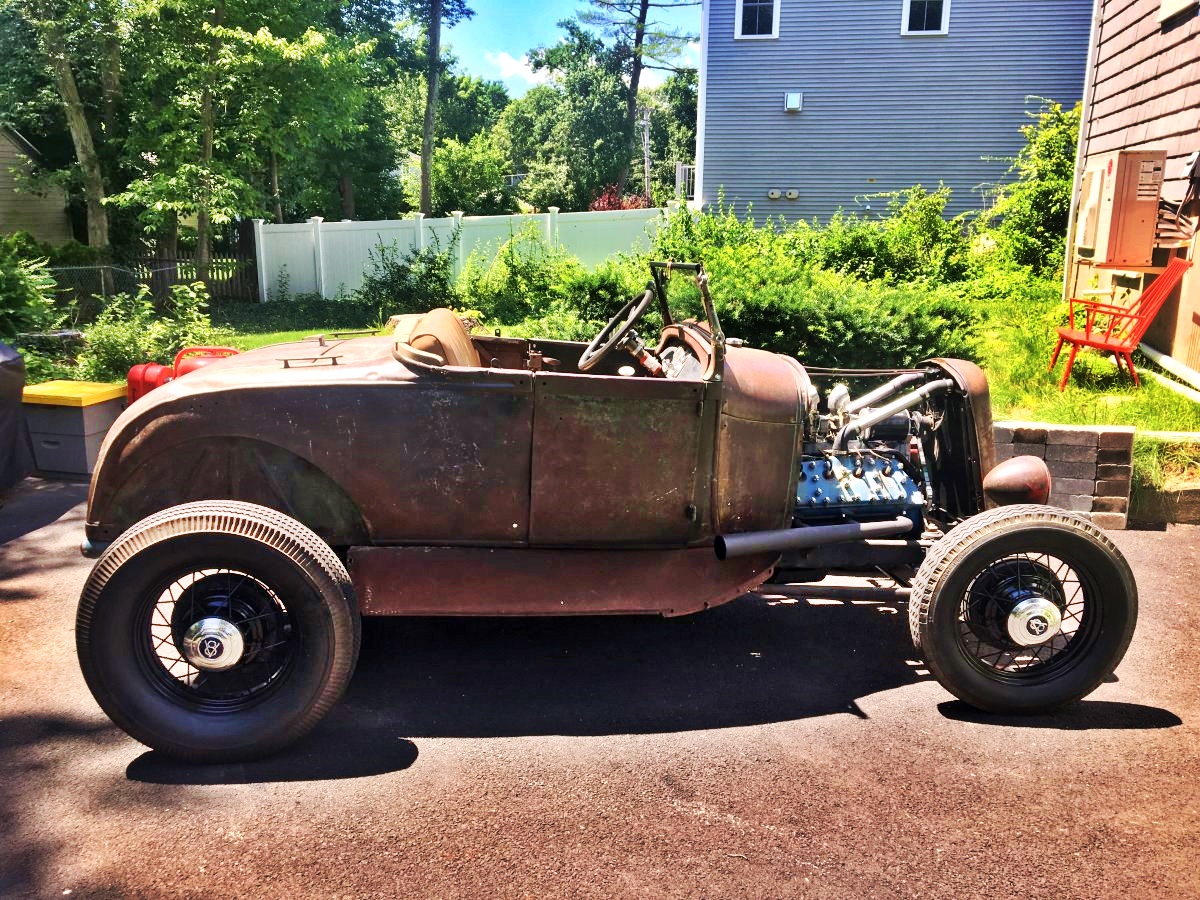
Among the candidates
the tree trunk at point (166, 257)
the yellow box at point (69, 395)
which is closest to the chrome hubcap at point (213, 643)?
the yellow box at point (69, 395)

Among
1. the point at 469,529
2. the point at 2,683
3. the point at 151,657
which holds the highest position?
the point at 469,529

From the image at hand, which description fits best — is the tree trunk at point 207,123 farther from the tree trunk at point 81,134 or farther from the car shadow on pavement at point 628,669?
the car shadow on pavement at point 628,669

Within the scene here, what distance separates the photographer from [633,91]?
43469 mm

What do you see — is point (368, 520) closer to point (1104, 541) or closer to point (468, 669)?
point (468, 669)

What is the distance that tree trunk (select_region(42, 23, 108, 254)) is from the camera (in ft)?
53.6

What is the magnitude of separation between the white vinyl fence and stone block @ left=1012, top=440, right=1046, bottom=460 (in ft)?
45.0

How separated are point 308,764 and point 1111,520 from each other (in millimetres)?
5208

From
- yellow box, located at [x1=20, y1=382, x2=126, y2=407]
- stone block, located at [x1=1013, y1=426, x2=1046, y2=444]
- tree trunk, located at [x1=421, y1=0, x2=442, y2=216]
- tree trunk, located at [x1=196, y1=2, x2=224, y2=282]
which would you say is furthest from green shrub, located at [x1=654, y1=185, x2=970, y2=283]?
tree trunk, located at [x1=421, y1=0, x2=442, y2=216]

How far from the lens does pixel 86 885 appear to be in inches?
112

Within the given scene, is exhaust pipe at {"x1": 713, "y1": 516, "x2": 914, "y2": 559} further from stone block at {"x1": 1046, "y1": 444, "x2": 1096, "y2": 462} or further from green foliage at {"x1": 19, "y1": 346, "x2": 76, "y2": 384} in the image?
green foliage at {"x1": 19, "y1": 346, "x2": 76, "y2": 384}

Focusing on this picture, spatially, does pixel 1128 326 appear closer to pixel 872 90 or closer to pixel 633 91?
pixel 872 90

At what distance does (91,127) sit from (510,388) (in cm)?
1998

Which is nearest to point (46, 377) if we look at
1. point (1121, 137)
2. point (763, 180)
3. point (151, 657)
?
point (151, 657)

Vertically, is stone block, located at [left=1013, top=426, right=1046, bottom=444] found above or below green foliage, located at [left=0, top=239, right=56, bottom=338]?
below
